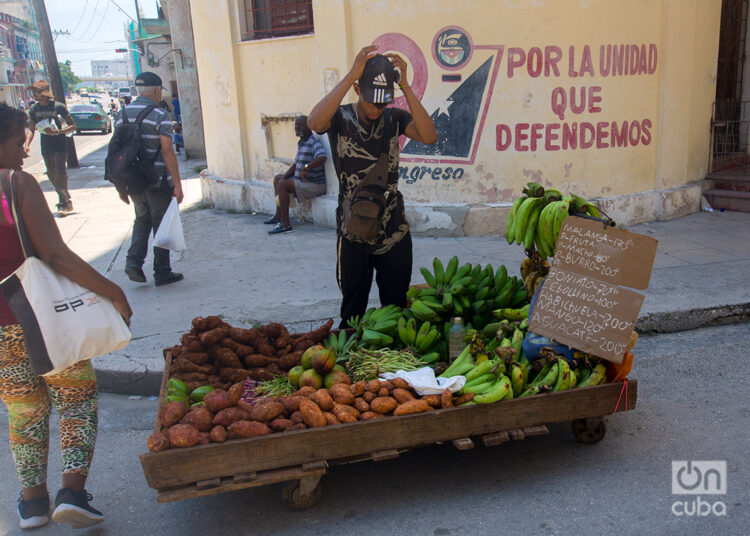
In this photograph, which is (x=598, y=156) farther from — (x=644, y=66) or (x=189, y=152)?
(x=189, y=152)

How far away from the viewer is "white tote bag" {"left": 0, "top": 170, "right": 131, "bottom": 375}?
9.19 ft

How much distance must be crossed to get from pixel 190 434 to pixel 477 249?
16.8 feet

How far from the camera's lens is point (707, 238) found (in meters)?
7.77

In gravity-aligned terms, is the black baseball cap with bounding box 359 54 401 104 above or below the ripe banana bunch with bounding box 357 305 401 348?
above

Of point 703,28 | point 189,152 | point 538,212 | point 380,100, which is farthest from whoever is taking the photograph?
point 189,152

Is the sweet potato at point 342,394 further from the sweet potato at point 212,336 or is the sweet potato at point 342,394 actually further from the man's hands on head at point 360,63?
the man's hands on head at point 360,63

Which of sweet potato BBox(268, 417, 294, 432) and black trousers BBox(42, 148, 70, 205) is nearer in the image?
sweet potato BBox(268, 417, 294, 432)

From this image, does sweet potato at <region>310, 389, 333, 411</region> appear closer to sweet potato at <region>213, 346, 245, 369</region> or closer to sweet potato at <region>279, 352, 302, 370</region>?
sweet potato at <region>279, 352, 302, 370</region>

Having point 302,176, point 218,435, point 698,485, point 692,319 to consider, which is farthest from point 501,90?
point 218,435

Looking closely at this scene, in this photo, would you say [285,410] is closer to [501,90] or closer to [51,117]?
[501,90]

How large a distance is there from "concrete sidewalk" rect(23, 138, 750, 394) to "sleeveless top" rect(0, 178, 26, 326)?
202cm

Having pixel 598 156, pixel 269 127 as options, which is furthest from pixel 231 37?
pixel 598 156

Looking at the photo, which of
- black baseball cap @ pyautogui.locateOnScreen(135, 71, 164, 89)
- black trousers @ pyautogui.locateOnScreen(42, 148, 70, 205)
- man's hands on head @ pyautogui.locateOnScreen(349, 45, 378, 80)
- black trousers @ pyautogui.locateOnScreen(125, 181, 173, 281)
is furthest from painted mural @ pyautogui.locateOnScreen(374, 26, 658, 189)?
black trousers @ pyautogui.locateOnScreen(42, 148, 70, 205)

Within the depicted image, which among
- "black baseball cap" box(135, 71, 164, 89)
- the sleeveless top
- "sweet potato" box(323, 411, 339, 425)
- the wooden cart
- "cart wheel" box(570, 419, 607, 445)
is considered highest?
"black baseball cap" box(135, 71, 164, 89)
